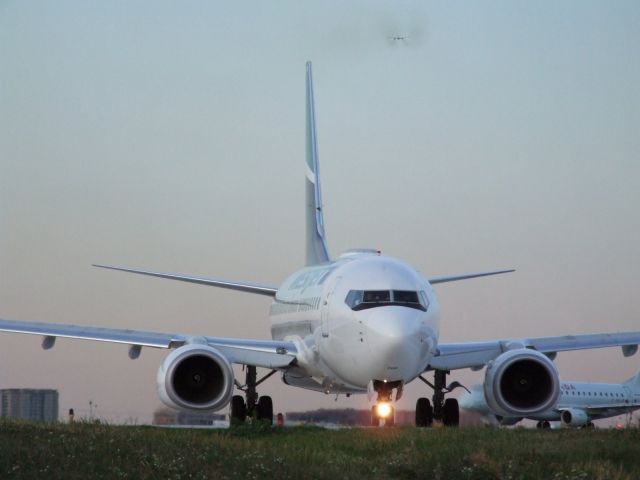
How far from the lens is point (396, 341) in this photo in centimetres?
2666

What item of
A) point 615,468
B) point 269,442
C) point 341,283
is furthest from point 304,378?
point 615,468

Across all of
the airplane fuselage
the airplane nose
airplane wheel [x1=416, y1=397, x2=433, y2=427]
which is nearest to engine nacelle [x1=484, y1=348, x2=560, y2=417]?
the airplane fuselage

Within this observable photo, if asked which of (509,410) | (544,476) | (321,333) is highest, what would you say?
(321,333)

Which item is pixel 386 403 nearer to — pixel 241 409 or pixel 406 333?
pixel 406 333

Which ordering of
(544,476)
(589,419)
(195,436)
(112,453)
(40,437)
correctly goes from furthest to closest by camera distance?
(589,419) < (195,436) < (40,437) < (112,453) < (544,476)

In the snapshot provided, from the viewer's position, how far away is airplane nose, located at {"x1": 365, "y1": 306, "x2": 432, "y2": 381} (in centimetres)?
2680

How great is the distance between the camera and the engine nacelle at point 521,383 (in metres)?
29.4

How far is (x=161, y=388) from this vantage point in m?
28.3

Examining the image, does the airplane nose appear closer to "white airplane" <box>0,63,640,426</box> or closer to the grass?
"white airplane" <box>0,63,640,426</box>

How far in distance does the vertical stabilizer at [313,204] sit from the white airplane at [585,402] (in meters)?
25.6

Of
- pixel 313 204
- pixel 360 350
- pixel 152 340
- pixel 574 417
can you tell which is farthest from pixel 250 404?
pixel 574 417

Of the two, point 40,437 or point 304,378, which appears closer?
point 40,437

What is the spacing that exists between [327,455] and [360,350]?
6765 mm

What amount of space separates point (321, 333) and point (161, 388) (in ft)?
13.2
